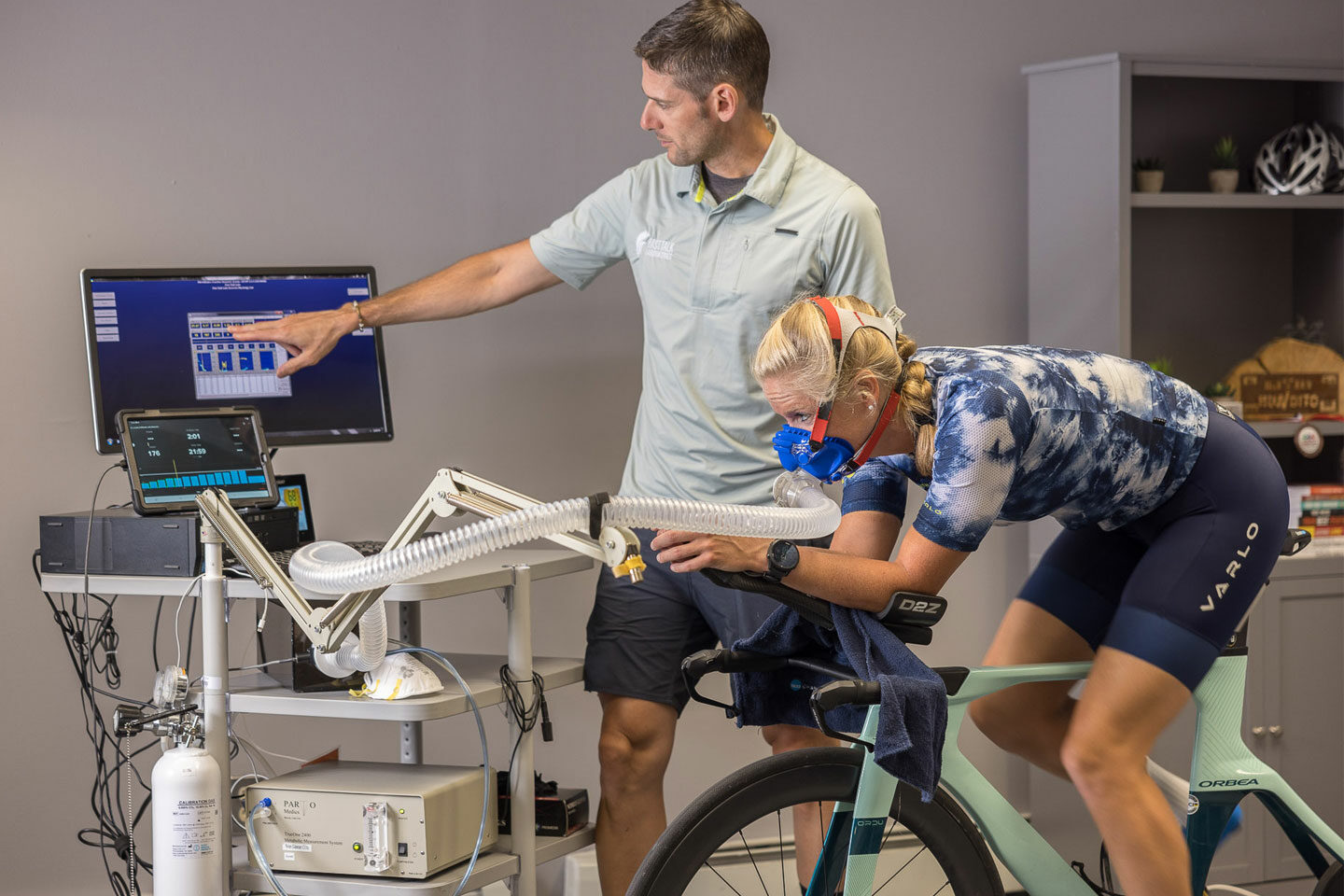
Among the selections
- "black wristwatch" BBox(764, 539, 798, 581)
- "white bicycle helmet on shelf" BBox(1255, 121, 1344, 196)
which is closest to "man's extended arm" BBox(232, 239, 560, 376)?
"black wristwatch" BBox(764, 539, 798, 581)

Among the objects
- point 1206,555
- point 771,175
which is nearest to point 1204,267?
point 771,175

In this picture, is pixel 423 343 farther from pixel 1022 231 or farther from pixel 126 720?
pixel 1022 231

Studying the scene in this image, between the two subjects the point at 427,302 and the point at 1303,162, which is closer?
the point at 427,302

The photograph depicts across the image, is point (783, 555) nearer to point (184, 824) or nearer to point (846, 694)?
point (846, 694)

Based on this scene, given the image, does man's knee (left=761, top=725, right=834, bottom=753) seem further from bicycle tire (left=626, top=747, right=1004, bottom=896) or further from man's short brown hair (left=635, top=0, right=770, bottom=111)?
man's short brown hair (left=635, top=0, right=770, bottom=111)

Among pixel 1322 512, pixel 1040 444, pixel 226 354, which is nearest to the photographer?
pixel 1040 444

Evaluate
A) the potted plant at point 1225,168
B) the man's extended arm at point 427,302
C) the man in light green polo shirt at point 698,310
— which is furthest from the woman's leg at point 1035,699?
the potted plant at point 1225,168

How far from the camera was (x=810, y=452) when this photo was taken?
5.47 ft

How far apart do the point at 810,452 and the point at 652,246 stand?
0.77 metres

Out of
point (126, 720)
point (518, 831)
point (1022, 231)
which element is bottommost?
point (518, 831)

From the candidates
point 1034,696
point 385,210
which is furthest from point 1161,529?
point 385,210

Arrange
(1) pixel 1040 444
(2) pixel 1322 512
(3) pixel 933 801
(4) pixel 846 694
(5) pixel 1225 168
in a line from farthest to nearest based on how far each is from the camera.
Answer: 1. (5) pixel 1225 168
2. (2) pixel 1322 512
3. (3) pixel 933 801
4. (1) pixel 1040 444
5. (4) pixel 846 694

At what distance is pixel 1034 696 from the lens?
1.96 m

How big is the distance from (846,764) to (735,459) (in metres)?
0.66
